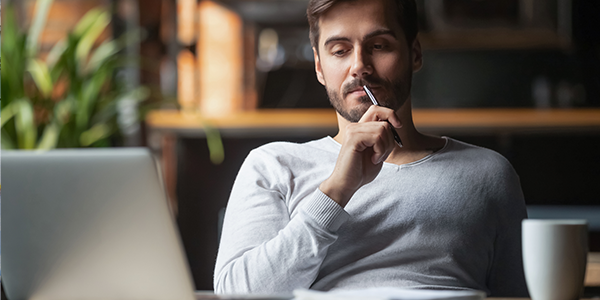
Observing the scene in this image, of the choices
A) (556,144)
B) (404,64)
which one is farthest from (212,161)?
(556,144)

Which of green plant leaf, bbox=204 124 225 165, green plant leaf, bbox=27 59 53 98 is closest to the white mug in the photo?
green plant leaf, bbox=204 124 225 165

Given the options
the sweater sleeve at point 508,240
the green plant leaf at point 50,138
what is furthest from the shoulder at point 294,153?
the green plant leaf at point 50,138

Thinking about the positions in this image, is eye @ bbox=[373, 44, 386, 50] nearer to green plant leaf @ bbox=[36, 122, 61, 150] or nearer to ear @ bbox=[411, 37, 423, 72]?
ear @ bbox=[411, 37, 423, 72]

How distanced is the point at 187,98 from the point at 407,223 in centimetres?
170

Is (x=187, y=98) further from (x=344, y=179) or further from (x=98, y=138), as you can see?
(x=344, y=179)

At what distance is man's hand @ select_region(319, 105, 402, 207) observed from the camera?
3.54 ft

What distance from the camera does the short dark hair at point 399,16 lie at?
4.45 ft

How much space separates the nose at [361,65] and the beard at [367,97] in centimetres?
1

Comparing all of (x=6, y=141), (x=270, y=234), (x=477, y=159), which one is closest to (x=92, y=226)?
(x=270, y=234)

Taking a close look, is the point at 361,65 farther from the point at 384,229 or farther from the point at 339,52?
the point at 384,229

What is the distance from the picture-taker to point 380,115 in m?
1.25

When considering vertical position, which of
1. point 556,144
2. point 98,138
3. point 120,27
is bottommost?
point 556,144

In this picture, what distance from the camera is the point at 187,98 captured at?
105 inches

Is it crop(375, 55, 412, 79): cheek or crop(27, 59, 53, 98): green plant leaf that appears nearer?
crop(375, 55, 412, 79): cheek
